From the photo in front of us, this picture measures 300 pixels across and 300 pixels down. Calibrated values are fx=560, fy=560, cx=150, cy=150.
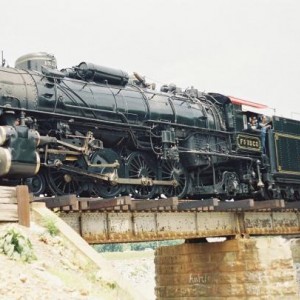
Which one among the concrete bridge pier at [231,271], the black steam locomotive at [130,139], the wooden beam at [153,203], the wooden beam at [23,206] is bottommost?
the concrete bridge pier at [231,271]

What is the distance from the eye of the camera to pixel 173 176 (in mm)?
15281

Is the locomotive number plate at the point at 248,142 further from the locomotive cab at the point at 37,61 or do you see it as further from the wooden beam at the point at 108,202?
the wooden beam at the point at 108,202

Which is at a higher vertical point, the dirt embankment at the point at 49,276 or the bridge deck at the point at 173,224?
the bridge deck at the point at 173,224

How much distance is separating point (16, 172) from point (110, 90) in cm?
436

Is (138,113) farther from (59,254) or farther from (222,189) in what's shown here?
(59,254)

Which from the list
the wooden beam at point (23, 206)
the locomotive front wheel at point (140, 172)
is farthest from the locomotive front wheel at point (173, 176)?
the wooden beam at point (23, 206)

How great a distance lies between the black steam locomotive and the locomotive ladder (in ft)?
2.59

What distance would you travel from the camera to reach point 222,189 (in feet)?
54.4

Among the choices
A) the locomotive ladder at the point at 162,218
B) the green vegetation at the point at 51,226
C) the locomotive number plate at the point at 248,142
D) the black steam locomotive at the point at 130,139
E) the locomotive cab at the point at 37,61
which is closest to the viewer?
the green vegetation at the point at 51,226

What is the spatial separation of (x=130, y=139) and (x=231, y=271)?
470 centimetres

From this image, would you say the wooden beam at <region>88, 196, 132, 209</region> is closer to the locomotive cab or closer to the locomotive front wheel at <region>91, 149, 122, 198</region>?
the locomotive front wheel at <region>91, 149, 122, 198</region>

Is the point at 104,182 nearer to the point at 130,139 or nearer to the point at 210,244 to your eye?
the point at 130,139

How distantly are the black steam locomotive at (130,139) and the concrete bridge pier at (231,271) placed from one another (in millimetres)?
1730

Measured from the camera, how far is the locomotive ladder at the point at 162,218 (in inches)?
453
